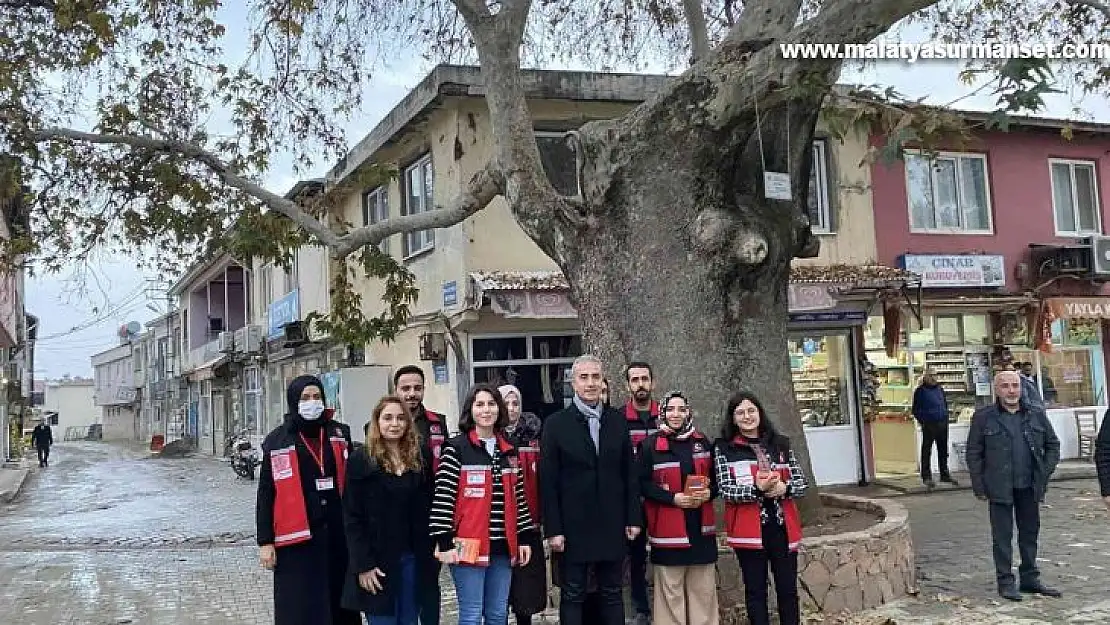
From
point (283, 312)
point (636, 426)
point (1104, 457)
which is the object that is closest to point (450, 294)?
point (636, 426)

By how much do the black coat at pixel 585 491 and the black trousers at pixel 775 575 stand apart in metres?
0.80

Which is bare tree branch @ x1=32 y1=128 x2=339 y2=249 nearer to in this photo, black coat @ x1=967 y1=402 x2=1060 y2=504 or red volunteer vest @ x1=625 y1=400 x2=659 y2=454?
red volunteer vest @ x1=625 y1=400 x2=659 y2=454

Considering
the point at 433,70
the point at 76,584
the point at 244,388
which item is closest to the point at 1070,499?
the point at 433,70

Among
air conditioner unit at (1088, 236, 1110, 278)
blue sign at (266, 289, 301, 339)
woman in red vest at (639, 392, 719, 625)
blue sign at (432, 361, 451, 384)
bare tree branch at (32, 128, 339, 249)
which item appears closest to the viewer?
woman in red vest at (639, 392, 719, 625)

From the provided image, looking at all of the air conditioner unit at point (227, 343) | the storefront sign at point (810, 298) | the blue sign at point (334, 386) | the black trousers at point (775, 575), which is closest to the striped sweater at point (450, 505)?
the black trousers at point (775, 575)

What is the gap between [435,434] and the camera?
6.02 meters

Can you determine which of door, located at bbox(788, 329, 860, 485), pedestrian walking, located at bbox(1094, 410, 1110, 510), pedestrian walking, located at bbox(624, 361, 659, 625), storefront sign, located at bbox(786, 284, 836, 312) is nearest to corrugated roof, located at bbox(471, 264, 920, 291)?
storefront sign, located at bbox(786, 284, 836, 312)

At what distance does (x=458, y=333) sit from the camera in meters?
13.0

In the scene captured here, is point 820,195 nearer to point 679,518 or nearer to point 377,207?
point 377,207

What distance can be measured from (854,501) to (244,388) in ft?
74.4

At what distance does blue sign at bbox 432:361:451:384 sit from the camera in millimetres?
13461

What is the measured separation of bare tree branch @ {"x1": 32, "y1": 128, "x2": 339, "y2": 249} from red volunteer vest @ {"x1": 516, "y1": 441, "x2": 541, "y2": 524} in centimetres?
411

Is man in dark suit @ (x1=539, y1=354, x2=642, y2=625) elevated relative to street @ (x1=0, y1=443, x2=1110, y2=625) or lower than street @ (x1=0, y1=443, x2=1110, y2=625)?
elevated

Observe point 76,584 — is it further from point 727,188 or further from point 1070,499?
point 1070,499
